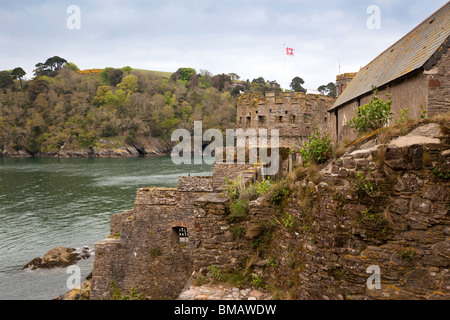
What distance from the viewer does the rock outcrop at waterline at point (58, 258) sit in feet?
74.0

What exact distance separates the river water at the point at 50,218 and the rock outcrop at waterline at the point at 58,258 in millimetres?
572

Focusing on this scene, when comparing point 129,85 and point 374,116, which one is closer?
point 374,116

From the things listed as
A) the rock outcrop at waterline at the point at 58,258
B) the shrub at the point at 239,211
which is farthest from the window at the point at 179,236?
the rock outcrop at waterline at the point at 58,258

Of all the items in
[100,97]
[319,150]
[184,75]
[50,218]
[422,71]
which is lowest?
[50,218]

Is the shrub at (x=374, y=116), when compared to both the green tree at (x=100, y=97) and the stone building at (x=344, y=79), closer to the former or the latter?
the stone building at (x=344, y=79)

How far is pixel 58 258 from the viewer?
76.9ft

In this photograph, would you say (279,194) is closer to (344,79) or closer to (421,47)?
(421,47)

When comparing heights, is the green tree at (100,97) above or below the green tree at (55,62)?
below

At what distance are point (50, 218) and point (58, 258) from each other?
12.1 metres

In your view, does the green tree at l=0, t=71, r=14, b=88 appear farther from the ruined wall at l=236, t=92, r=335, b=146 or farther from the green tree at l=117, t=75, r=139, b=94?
the ruined wall at l=236, t=92, r=335, b=146

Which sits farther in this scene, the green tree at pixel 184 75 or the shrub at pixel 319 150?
the green tree at pixel 184 75

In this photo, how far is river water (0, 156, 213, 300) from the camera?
20.7 meters

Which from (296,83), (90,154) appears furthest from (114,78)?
(296,83)
